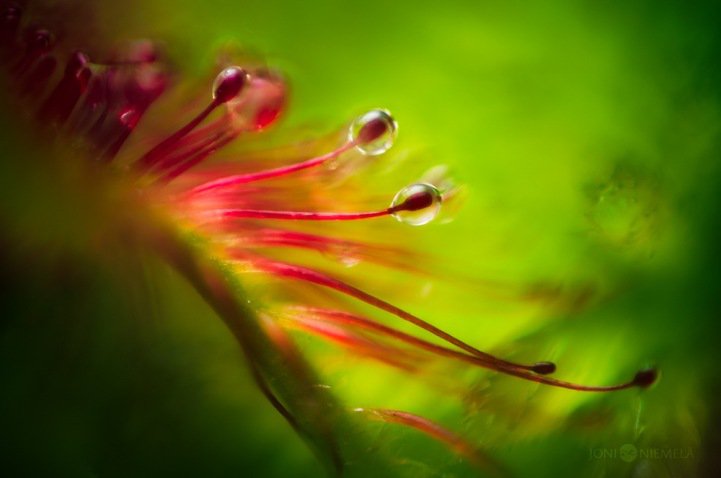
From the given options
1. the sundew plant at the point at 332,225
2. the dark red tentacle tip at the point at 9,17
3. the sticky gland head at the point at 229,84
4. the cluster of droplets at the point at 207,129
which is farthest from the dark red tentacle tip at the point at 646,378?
the dark red tentacle tip at the point at 9,17

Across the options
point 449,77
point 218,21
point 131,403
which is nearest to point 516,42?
point 449,77

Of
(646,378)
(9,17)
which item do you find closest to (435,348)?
(646,378)

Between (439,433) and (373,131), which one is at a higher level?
(373,131)

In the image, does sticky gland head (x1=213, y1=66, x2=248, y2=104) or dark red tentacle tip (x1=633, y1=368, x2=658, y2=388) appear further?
dark red tentacle tip (x1=633, y1=368, x2=658, y2=388)

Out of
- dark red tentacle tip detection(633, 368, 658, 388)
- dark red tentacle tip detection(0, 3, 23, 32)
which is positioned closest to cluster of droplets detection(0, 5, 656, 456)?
dark red tentacle tip detection(0, 3, 23, 32)

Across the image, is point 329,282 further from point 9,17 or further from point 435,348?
point 9,17

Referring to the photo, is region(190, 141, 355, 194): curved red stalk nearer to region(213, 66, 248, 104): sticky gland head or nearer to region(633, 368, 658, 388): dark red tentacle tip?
region(213, 66, 248, 104): sticky gland head

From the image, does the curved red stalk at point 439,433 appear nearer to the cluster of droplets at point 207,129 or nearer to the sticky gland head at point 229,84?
the cluster of droplets at point 207,129
